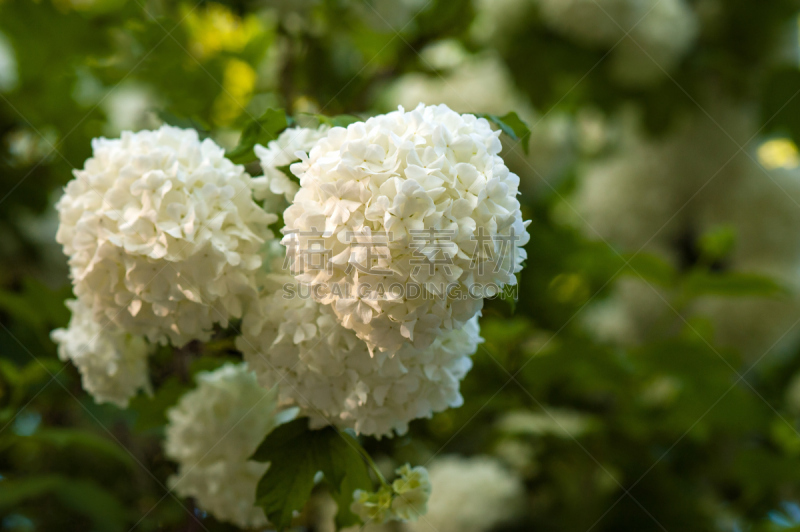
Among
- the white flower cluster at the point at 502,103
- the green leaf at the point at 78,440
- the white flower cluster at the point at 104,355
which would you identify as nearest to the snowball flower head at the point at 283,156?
the white flower cluster at the point at 104,355

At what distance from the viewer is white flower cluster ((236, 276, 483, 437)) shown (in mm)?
661

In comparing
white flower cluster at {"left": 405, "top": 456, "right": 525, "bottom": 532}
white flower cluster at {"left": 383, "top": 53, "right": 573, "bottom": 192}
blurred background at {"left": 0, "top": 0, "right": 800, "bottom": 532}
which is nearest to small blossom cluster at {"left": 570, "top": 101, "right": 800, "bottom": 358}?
blurred background at {"left": 0, "top": 0, "right": 800, "bottom": 532}

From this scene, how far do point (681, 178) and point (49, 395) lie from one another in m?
1.69

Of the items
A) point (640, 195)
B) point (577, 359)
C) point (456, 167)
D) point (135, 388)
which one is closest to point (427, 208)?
point (456, 167)

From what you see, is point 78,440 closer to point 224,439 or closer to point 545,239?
point 224,439

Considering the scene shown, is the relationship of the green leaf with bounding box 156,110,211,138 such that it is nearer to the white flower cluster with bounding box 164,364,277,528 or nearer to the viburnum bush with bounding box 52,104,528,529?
the viburnum bush with bounding box 52,104,528,529

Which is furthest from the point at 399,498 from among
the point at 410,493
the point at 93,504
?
the point at 93,504

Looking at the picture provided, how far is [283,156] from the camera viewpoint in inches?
27.4

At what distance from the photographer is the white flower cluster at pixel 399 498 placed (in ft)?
2.37

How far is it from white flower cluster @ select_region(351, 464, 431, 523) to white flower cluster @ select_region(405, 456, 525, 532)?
0.71 meters

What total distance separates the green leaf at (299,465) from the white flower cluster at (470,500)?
0.71 meters

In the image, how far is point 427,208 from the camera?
56 centimetres

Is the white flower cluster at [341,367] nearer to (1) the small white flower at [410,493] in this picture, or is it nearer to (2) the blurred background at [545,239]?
(1) the small white flower at [410,493]

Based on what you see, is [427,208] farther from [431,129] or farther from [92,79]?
[92,79]
